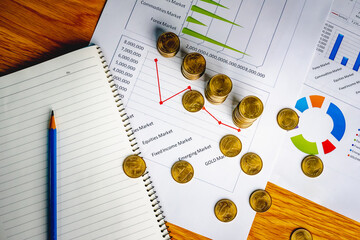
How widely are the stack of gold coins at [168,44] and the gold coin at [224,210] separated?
36 centimetres

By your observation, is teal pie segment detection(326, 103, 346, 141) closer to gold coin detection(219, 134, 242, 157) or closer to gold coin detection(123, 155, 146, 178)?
gold coin detection(219, 134, 242, 157)

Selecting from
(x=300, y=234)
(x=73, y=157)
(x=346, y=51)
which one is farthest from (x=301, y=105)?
(x=73, y=157)

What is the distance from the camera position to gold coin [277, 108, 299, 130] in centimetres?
65

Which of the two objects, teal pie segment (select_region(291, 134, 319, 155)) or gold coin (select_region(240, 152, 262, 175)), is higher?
teal pie segment (select_region(291, 134, 319, 155))

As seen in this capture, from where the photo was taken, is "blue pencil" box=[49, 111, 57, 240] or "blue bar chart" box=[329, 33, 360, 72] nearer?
"blue pencil" box=[49, 111, 57, 240]

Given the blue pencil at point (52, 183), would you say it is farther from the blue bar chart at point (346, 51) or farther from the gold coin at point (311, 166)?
the blue bar chart at point (346, 51)

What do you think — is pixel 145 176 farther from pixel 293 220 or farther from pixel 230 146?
pixel 293 220

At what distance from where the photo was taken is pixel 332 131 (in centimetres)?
68

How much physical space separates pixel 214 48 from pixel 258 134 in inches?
9.2

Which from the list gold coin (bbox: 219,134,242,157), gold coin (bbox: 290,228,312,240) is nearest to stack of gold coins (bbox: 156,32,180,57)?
gold coin (bbox: 219,134,242,157)

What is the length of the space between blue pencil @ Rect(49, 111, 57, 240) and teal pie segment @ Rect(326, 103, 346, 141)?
0.65m

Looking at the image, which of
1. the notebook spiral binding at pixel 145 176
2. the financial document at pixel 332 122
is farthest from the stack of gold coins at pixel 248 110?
the notebook spiral binding at pixel 145 176

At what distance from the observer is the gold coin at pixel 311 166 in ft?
2.15

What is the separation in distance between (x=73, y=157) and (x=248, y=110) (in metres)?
0.40
